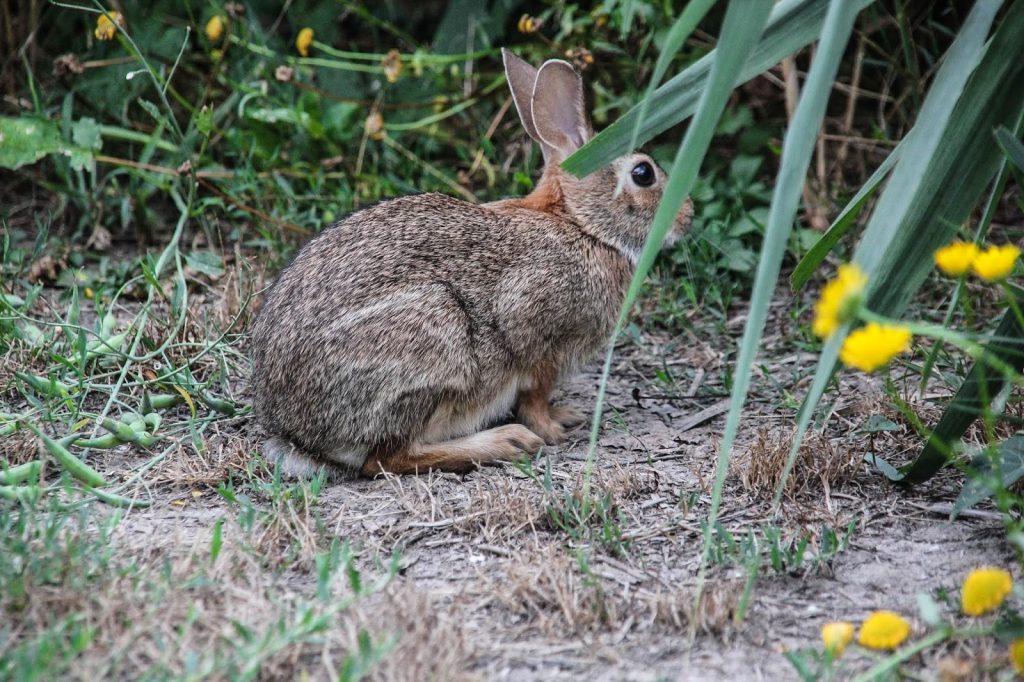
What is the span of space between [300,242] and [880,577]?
3161 millimetres

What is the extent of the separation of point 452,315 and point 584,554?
3.72 feet

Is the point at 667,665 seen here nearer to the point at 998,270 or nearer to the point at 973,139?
the point at 998,270

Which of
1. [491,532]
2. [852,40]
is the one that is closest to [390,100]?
[852,40]

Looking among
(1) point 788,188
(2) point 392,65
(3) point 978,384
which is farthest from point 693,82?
(2) point 392,65

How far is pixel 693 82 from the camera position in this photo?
2.98 meters

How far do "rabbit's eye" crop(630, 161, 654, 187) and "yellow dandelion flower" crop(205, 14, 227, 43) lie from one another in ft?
6.75

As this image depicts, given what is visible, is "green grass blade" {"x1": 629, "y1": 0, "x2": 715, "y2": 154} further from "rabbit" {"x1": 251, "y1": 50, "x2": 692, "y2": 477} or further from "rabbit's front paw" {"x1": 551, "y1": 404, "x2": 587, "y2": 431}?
"rabbit's front paw" {"x1": 551, "y1": 404, "x2": 587, "y2": 431}

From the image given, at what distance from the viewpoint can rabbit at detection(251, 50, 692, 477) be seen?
3.78 metres

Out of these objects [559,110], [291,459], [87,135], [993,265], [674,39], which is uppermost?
[674,39]

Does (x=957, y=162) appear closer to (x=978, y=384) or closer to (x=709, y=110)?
(x=978, y=384)

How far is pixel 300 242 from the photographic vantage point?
17.3 ft

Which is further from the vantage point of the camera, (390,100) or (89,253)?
(390,100)

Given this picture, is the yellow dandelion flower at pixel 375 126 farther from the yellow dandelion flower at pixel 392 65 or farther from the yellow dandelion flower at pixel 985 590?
the yellow dandelion flower at pixel 985 590

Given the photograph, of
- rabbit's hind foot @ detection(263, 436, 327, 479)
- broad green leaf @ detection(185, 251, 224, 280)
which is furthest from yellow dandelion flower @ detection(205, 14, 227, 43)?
rabbit's hind foot @ detection(263, 436, 327, 479)
